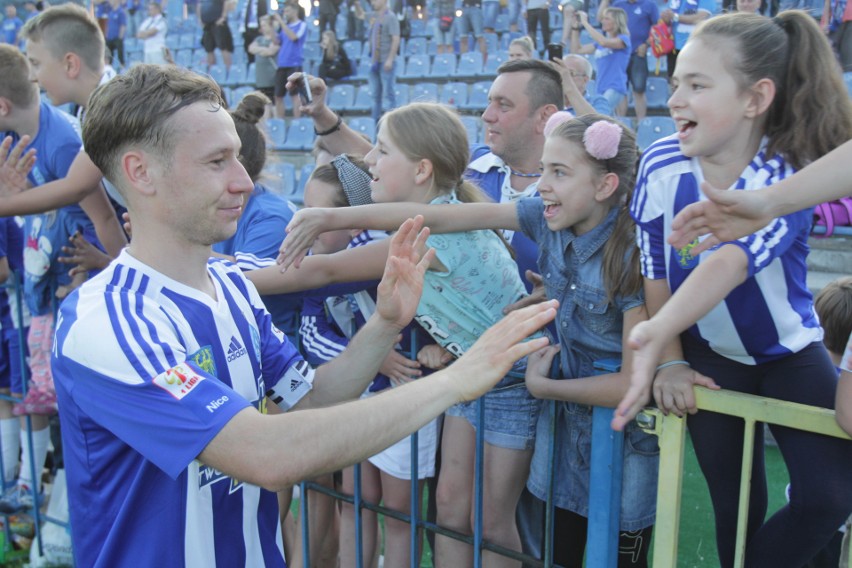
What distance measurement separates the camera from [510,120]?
3588 mm

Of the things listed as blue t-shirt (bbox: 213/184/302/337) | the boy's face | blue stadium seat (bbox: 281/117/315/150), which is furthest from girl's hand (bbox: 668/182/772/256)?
blue stadium seat (bbox: 281/117/315/150)

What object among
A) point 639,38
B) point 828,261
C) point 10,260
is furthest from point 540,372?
point 639,38

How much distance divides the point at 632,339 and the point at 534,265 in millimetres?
1318

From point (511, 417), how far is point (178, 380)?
1.18 meters

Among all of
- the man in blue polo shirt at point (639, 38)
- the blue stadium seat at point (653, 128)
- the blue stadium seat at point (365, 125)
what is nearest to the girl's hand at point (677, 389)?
the blue stadium seat at point (653, 128)

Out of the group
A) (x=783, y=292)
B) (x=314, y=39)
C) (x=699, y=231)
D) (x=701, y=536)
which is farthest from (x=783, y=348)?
(x=314, y=39)

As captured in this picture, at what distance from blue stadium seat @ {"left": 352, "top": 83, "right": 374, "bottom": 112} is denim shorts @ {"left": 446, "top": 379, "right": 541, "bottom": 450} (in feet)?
38.8

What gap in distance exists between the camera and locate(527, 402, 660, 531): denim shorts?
81.0 inches

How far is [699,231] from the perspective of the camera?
1.79m

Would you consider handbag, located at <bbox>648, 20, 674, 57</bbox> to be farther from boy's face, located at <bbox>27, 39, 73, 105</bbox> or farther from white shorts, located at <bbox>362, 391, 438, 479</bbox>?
white shorts, located at <bbox>362, 391, 438, 479</bbox>

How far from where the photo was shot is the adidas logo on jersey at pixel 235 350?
5.77 feet

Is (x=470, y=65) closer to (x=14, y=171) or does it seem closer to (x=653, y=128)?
(x=653, y=128)

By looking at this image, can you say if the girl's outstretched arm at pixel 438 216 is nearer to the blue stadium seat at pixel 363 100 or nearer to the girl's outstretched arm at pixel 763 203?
the girl's outstretched arm at pixel 763 203

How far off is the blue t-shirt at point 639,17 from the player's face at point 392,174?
26.7 feet
